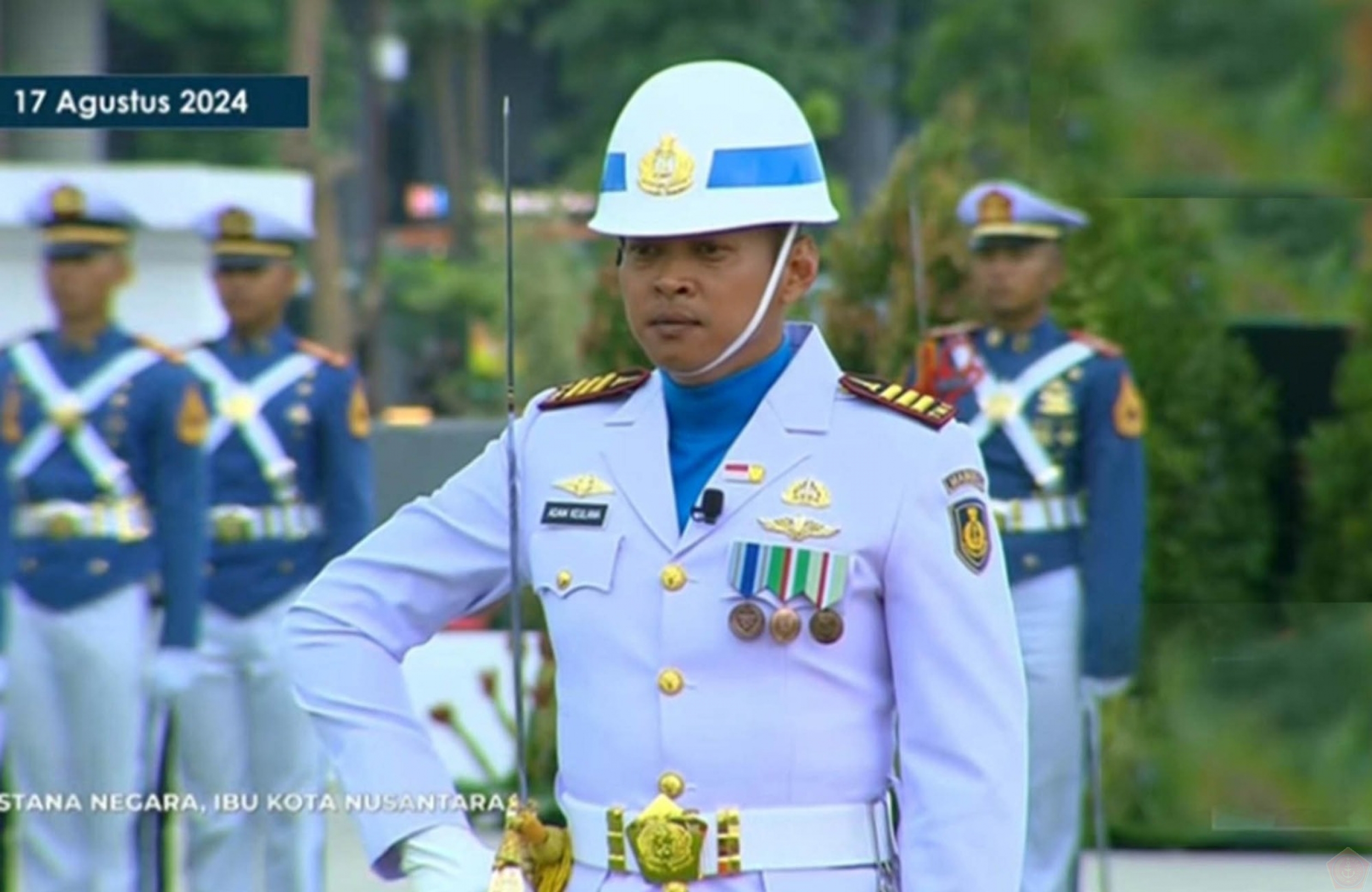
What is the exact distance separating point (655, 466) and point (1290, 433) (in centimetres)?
528

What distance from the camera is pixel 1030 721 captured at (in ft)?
22.2

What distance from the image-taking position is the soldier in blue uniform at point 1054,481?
668cm

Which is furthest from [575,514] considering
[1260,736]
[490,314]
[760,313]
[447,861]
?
[1260,736]

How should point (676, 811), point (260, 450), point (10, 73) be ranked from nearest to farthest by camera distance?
point (676, 811) < point (10, 73) < point (260, 450)

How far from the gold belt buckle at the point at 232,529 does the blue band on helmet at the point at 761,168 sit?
3.06 meters

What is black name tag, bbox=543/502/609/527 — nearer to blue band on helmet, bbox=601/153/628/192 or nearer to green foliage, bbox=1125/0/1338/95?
blue band on helmet, bbox=601/153/628/192

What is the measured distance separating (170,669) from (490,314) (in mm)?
1498

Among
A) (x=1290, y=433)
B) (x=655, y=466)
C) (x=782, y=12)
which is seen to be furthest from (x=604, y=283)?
(x=655, y=466)

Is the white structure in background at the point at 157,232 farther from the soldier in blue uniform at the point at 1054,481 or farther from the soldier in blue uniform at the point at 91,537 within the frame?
the soldier in blue uniform at the point at 1054,481

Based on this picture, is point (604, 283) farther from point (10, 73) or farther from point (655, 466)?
point (655, 466)

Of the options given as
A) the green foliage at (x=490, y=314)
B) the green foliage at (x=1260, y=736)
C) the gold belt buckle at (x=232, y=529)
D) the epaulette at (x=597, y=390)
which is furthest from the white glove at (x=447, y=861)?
the green foliage at (x=1260, y=736)

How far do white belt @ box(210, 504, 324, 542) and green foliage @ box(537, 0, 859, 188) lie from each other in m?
1.16

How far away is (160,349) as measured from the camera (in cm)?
569

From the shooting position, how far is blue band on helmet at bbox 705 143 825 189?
294 centimetres
